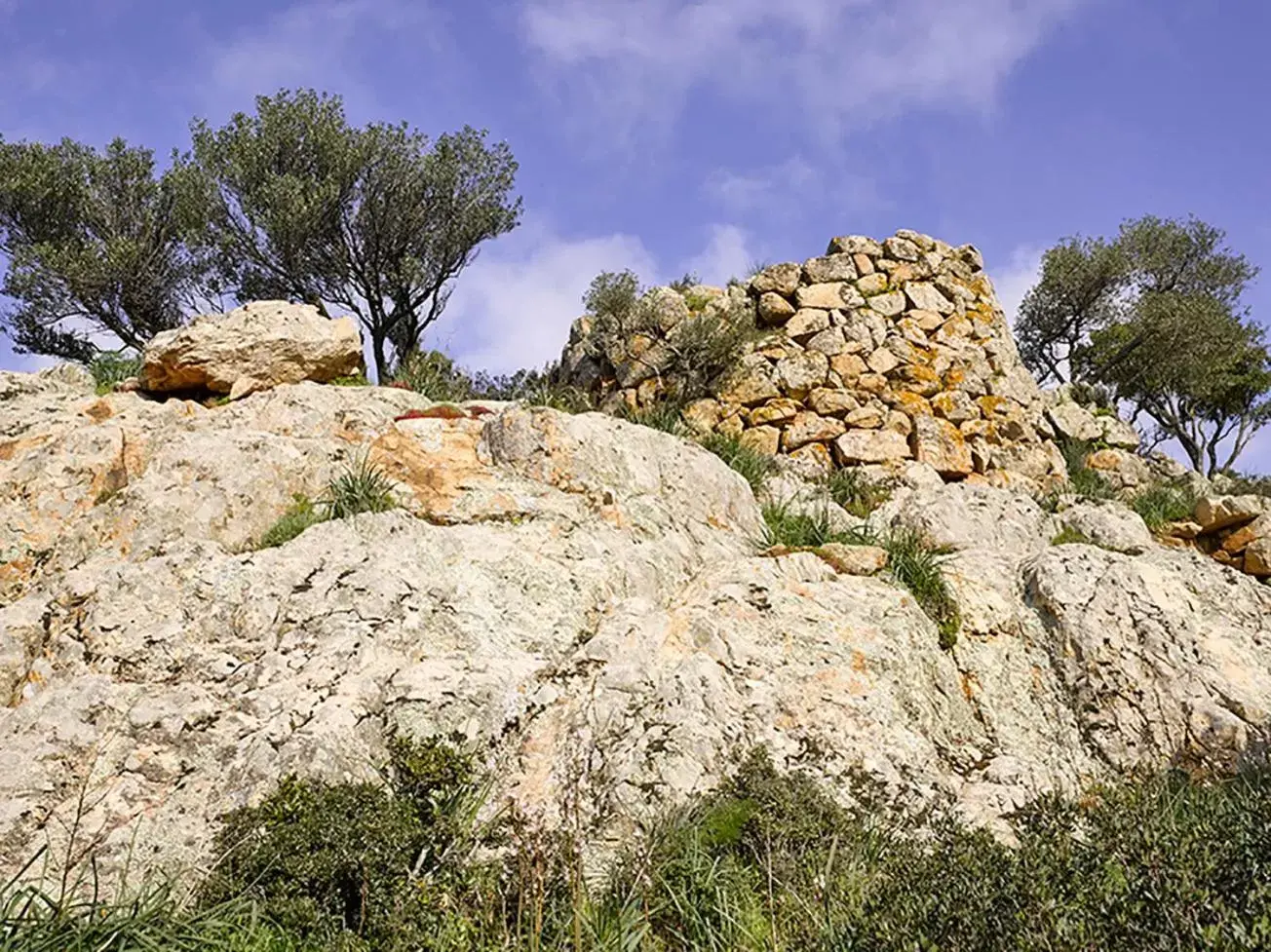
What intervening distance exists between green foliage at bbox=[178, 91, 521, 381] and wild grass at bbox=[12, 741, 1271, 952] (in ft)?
50.2

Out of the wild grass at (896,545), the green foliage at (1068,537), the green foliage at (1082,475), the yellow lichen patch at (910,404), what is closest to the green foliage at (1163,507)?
the green foliage at (1082,475)

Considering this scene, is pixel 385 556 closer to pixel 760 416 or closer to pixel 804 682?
pixel 804 682

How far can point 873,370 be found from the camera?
1612cm

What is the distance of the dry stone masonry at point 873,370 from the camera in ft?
50.7

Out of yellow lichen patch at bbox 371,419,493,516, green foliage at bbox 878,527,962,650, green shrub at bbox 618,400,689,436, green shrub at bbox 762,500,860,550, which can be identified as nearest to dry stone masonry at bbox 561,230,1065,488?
green shrub at bbox 618,400,689,436

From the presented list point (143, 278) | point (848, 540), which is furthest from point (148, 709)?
point (143, 278)

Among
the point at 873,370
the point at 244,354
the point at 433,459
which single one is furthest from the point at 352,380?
the point at 873,370

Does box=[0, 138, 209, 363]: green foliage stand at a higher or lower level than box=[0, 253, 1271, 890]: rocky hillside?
higher

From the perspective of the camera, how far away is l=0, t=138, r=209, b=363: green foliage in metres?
20.8

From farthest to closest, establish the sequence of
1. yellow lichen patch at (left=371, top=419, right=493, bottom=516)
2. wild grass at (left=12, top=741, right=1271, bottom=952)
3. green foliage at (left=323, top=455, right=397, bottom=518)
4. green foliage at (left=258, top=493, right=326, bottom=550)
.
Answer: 1. yellow lichen patch at (left=371, top=419, right=493, bottom=516)
2. green foliage at (left=323, top=455, right=397, bottom=518)
3. green foliage at (left=258, top=493, right=326, bottom=550)
4. wild grass at (left=12, top=741, right=1271, bottom=952)

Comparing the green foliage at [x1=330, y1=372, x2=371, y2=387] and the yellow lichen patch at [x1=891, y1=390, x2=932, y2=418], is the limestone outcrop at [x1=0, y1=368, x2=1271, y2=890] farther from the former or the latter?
the yellow lichen patch at [x1=891, y1=390, x2=932, y2=418]

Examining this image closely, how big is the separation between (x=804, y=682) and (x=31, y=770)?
574 cm

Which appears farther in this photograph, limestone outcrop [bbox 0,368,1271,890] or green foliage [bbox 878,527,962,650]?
green foliage [bbox 878,527,962,650]

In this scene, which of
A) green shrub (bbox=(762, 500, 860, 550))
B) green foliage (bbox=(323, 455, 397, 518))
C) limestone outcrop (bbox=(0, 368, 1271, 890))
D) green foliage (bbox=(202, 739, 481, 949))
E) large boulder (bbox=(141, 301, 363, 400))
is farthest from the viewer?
large boulder (bbox=(141, 301, 363, 400))
